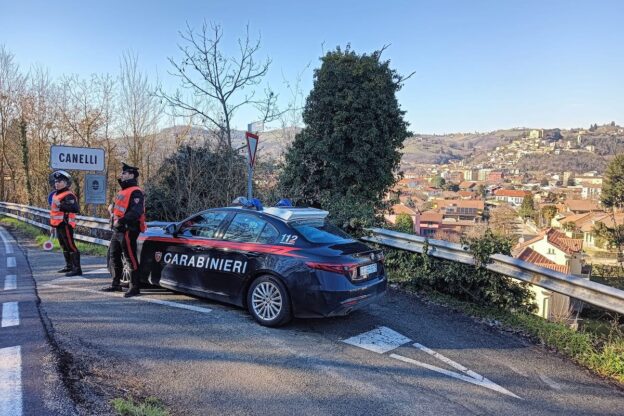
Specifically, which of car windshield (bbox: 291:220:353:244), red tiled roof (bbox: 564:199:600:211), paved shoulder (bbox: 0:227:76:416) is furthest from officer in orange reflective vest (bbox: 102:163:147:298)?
red tiled roof (bbox: 564:199:600:211)

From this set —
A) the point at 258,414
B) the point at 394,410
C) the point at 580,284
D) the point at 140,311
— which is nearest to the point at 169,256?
the point at 140,311

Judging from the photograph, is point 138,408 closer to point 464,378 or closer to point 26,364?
point 26,364

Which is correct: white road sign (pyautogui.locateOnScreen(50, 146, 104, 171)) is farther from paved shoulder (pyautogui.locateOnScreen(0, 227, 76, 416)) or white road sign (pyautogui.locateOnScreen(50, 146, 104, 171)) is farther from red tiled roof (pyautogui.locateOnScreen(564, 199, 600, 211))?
red tiled roof (pyautogui.locateOnScreen(564, 199, 600, 211))

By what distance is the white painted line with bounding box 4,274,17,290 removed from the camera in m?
7.13

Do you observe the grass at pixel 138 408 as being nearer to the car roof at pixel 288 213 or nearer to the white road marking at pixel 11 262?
the car roof at pixel 288 213

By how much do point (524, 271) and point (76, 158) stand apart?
34.0 feet

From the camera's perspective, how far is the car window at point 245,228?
576 cm

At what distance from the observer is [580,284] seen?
210 inches

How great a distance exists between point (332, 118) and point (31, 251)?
874 centimetres

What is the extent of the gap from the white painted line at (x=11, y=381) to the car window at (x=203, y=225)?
251 centimetres

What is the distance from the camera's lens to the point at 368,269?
5.48 meters

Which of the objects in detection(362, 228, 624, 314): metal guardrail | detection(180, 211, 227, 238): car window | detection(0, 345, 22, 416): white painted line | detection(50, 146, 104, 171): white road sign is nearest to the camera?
detection(0, 345, 22, 416): white painted line

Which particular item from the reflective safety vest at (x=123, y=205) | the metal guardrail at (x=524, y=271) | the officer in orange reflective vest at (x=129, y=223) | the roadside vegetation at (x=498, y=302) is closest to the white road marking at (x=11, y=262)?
the officer in orange reflective vest at (x=129, y=223)

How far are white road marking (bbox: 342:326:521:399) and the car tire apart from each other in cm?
82
